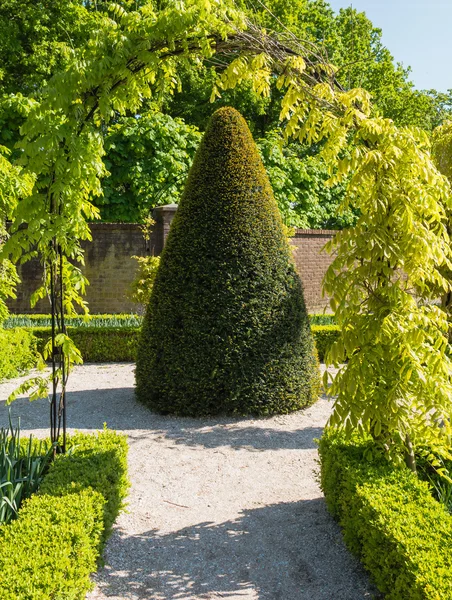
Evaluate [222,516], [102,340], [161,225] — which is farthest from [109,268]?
[222,516]

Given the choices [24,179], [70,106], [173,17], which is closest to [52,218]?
[70,106]

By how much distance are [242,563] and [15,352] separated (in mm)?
6533

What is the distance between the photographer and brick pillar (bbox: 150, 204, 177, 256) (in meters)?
12.9

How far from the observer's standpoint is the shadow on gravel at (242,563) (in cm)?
326

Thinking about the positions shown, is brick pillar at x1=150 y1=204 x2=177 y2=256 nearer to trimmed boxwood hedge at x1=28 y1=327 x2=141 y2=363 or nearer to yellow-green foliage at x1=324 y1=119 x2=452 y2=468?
trimmed boxwood hedge at x1=28 y1=327 x2=141 y2=363

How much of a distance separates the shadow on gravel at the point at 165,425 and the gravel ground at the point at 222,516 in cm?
1

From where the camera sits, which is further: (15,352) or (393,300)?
(15,352)

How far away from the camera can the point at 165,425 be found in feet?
20.6

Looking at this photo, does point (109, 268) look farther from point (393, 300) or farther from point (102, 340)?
point (393, 300)

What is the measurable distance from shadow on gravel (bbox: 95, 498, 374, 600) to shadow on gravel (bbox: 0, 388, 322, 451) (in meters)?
1.59

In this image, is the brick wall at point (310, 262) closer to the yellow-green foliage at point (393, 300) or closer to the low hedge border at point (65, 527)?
the yellow-green foliage at point (393, 300)

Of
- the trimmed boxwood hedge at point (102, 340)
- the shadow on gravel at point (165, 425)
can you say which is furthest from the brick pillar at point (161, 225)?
the shadow on gravel at point (165, 425)

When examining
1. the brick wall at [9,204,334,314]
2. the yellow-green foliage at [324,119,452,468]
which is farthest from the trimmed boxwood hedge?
the yellow-green foliage at [324,119,452,468]

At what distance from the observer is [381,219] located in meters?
3.58
